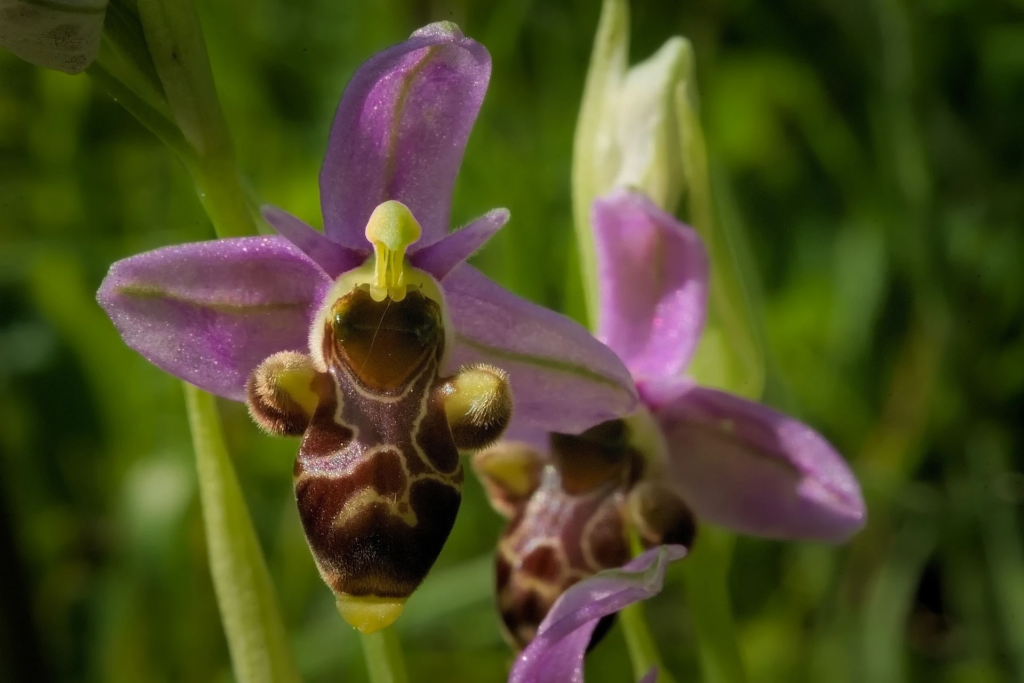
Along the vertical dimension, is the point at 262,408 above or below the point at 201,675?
above

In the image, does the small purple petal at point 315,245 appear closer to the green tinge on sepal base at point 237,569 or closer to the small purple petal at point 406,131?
the small purple petal at point 406,131

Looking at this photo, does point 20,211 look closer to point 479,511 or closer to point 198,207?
point 198,207

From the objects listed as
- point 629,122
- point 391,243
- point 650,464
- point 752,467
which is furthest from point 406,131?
point 752,467

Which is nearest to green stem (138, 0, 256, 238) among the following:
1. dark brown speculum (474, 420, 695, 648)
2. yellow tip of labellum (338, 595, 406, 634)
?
yellow tip of labellum (338, 595, 406, 634)

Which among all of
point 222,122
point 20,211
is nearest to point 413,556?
point 222,122

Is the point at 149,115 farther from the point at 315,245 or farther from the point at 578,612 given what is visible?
the point at 578,612
